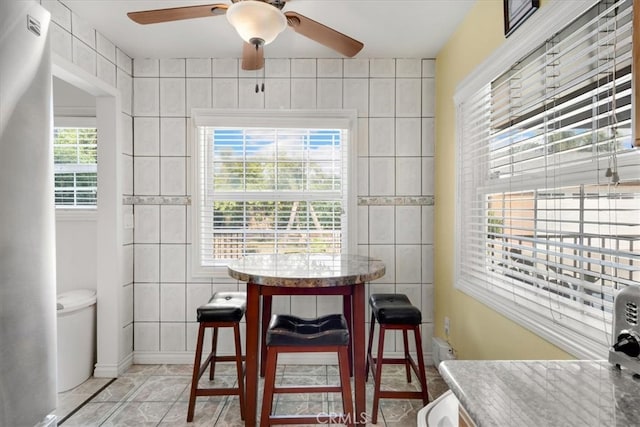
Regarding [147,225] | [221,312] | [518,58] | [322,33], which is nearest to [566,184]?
[518,58]

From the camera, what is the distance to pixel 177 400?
2176mm

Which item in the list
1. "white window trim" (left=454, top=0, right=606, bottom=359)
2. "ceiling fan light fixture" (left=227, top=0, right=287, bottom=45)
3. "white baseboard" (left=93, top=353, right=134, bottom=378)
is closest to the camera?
"white window trim" (left=454, top=0, right=606, bottom=359)

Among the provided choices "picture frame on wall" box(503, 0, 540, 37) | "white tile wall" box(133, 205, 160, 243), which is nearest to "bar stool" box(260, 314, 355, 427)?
"white tile wall" box(133, 205, 160, 243)

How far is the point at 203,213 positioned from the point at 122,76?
1184 mm

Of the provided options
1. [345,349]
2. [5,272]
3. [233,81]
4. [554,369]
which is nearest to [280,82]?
[233,81]

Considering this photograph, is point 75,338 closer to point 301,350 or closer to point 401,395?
point 301,350

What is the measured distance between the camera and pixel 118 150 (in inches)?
97.7

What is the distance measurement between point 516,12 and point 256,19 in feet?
3.85

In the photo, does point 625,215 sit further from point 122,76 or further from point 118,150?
point 122,76

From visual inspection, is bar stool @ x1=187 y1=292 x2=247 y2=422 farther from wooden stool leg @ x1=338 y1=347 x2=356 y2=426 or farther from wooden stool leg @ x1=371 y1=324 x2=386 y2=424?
wooden stool leg @ x1=371 y1=324 x2=386 y2=424

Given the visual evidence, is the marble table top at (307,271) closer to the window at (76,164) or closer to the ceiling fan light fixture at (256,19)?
the ceiling fan light fixture at (256,19)

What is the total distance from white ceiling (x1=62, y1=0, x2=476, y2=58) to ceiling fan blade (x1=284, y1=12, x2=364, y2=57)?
1.03 feet

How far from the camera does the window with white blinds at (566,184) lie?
1055 mm

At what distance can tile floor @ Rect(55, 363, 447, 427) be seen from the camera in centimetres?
198
